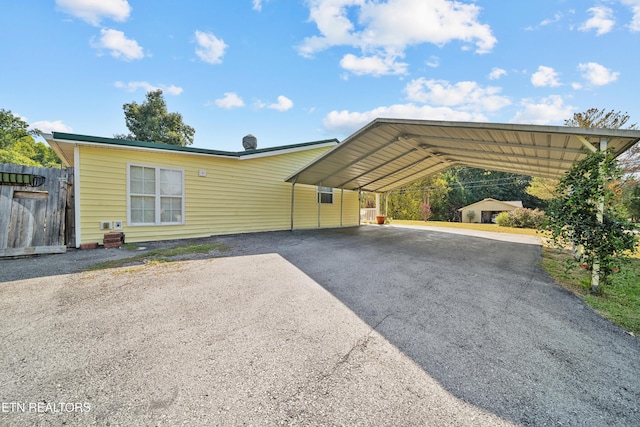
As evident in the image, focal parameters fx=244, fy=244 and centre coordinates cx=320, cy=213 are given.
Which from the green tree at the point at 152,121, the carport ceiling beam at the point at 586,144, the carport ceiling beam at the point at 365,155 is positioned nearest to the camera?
the carport ceiling beam at the point at 586,144

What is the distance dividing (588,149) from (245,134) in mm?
10558

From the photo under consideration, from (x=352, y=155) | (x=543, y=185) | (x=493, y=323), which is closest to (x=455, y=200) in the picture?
(x=543, y=185)

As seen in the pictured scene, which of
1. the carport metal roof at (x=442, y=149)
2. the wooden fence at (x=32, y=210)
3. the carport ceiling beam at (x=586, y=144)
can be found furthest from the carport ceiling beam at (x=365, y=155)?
the wooden fence at (x=32, y=210)

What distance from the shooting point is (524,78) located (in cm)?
838

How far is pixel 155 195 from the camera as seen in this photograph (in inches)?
280

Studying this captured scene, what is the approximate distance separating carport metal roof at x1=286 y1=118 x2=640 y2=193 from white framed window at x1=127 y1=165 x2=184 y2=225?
4047 millimetres

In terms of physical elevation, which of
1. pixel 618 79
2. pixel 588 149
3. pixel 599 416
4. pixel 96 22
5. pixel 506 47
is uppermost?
pixel 96 22

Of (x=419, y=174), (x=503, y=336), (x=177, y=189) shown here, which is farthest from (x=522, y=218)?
(x=177, y=189)

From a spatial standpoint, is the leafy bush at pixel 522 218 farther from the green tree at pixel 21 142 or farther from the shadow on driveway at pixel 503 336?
the green tree at pixel 21 142

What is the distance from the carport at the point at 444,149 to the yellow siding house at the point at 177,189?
118 cm

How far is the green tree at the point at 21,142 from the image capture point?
79.8ft

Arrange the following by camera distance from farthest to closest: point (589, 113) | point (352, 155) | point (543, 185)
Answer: point (543, 185) < point (589, 113) < point (352, 155)

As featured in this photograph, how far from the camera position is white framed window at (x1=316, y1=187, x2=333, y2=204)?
12.2 m

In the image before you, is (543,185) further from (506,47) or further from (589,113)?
(506,47)
